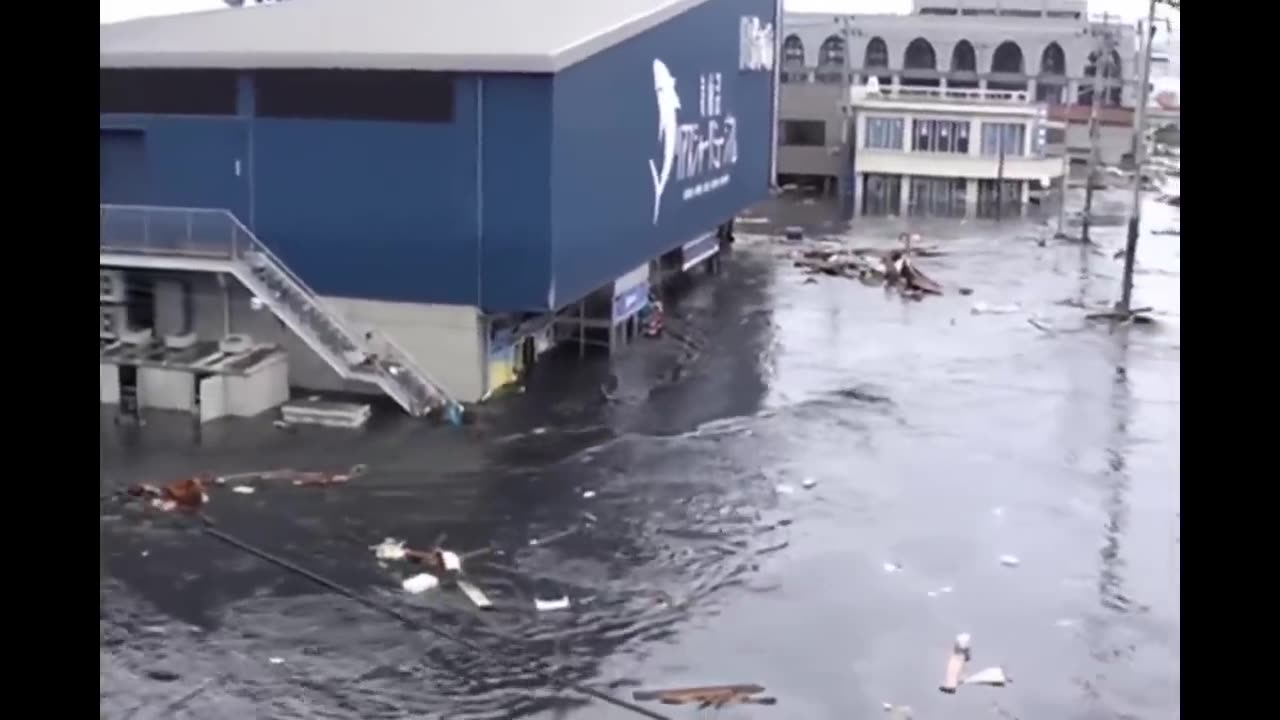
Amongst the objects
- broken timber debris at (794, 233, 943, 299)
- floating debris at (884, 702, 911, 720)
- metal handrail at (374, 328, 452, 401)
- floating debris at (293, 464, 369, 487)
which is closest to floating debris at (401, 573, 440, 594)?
floating debris at (293, 464, 369, 487)

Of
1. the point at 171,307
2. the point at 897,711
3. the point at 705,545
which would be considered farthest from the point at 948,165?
the point at 897,711

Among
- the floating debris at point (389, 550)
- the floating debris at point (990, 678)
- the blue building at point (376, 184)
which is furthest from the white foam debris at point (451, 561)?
the blue building at point (376, 184)

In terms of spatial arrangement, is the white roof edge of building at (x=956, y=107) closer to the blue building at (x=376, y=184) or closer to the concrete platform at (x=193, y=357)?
the blue building at (x=376, y=184)

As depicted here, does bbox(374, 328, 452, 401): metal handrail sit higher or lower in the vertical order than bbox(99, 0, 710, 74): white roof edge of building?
lower

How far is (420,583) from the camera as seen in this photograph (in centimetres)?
1561

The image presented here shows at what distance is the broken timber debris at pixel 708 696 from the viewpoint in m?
12.9

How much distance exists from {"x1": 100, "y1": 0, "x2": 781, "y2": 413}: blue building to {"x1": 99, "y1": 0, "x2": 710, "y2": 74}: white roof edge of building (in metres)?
0.04

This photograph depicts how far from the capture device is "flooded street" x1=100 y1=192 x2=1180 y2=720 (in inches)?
527

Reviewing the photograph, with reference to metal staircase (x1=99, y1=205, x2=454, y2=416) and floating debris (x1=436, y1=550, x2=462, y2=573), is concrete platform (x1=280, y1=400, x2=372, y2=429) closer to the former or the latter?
metal staircase (x1=99, y1=205, x2=454, y2=416)

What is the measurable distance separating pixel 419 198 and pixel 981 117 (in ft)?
106

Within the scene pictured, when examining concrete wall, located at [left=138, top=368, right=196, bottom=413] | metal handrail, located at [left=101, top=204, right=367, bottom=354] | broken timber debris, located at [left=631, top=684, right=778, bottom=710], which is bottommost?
broken timber debris, located at [left=631, top=684, right=778, bottom=710]

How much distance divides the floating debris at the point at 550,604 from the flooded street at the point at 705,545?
0.09 m
